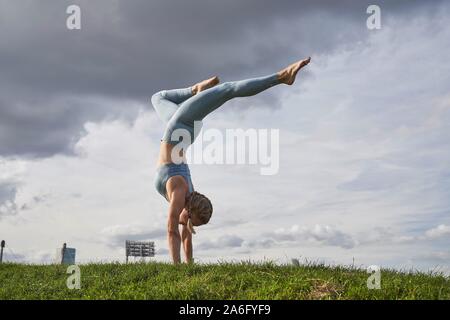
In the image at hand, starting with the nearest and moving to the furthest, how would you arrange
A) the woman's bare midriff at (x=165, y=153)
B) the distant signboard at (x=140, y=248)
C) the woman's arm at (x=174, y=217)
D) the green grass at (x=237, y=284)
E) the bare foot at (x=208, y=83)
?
the green grass at (x=237, y=284)
the woman's arm at (x=174, y=217)
the woman's bare midriff at (x=165, y=153)
the bare foot at (x=208, y=83)
the distant signboard at (x=140, y=248)

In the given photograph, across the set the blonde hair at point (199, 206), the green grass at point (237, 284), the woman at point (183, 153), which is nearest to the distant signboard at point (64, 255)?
the green grass at point (237, 284)

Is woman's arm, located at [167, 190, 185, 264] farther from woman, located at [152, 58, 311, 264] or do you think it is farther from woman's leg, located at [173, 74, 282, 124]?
woman's leg, located at [173, 74, 282, 124]

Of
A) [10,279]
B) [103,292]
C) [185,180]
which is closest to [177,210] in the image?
[185,180]

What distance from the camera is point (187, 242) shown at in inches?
417

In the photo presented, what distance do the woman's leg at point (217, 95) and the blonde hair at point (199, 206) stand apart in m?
1.56

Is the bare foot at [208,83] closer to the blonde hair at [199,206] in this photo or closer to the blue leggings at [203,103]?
the blue leggings at [203,103]

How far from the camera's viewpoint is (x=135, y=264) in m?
11.2

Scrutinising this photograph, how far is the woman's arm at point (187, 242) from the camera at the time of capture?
415 inches

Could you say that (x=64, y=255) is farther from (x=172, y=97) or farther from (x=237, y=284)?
(x=237, y=284)

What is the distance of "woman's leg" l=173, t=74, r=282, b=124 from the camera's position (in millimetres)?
9805

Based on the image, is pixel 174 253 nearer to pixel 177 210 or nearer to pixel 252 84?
pixel 177 210

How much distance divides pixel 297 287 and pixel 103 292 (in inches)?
136
